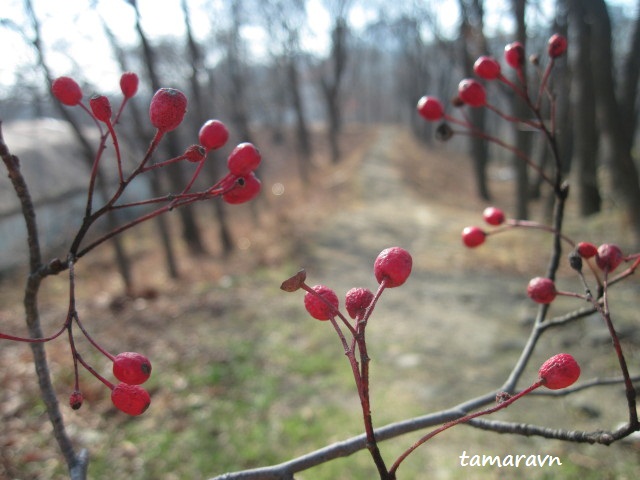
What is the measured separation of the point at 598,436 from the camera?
84 centimetres

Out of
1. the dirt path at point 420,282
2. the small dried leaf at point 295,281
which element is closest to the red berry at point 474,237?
the small dried leaf at point 295,281

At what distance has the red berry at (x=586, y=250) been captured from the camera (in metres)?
1.07

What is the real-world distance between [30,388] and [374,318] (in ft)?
12.3

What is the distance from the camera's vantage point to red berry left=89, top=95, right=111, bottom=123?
784 mm

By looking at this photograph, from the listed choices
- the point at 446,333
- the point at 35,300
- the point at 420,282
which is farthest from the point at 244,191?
the point at 420,282

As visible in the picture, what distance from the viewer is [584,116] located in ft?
26.4

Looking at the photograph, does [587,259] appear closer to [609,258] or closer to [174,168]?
[609,258]

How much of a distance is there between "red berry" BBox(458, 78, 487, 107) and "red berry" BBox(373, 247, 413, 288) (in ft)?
2.15

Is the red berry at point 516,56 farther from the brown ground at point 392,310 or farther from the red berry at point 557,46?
the brown ground at point 392,310

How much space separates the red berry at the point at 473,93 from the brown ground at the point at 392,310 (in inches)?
108

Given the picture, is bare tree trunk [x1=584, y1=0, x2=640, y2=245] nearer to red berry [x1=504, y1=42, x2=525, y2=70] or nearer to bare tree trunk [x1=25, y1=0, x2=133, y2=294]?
red berry [x1=504, y1=42, x2=525, y2=70]

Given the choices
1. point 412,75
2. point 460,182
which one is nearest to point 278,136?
point 412,75

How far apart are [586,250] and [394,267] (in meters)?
0.61

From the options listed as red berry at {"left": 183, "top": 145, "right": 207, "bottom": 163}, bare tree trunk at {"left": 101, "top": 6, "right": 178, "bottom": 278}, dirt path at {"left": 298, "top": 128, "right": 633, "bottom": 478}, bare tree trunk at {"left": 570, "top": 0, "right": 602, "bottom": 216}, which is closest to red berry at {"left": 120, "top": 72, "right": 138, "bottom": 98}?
red berry at {"left": 183, "top": 145, "right": 207, "bottom": 163}
